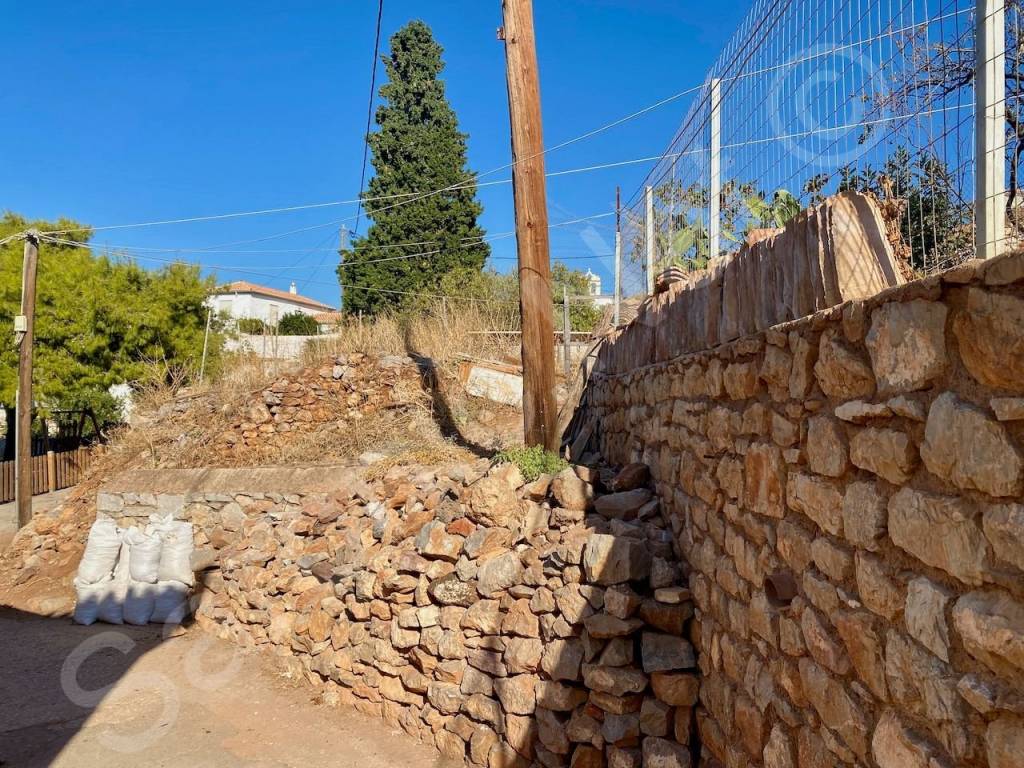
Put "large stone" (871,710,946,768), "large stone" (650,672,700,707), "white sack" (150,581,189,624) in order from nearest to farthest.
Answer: "large stone" (871,710,946,768) < "large stone" (650,672,700,707) < "white sack" (150,581,189,624)

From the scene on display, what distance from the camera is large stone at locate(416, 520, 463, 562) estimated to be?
192 inches

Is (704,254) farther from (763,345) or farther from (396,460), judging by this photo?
(396,460)

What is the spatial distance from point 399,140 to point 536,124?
18.7 metres

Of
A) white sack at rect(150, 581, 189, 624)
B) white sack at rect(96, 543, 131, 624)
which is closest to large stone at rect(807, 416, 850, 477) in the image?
white sack at rect(150, 581, 189, 624)

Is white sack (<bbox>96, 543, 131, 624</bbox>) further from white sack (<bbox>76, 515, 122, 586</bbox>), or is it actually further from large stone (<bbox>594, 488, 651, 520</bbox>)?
large stone (<bbox>594, 488, 651, 520</bbox>)

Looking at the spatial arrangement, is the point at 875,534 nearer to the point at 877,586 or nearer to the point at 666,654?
the point at 877,586

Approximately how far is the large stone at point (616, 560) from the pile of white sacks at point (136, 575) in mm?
5229

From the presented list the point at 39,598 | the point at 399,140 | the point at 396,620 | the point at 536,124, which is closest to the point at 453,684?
the point at 396,620

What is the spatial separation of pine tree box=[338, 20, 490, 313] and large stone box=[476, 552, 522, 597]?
59.2 feet

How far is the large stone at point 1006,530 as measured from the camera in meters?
1.26

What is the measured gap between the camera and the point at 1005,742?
1.28 metres

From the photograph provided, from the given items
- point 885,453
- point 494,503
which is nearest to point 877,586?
point 885,453

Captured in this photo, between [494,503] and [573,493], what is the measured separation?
59cm

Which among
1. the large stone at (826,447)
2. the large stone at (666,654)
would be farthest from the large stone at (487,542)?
the large stone at (826,447)
